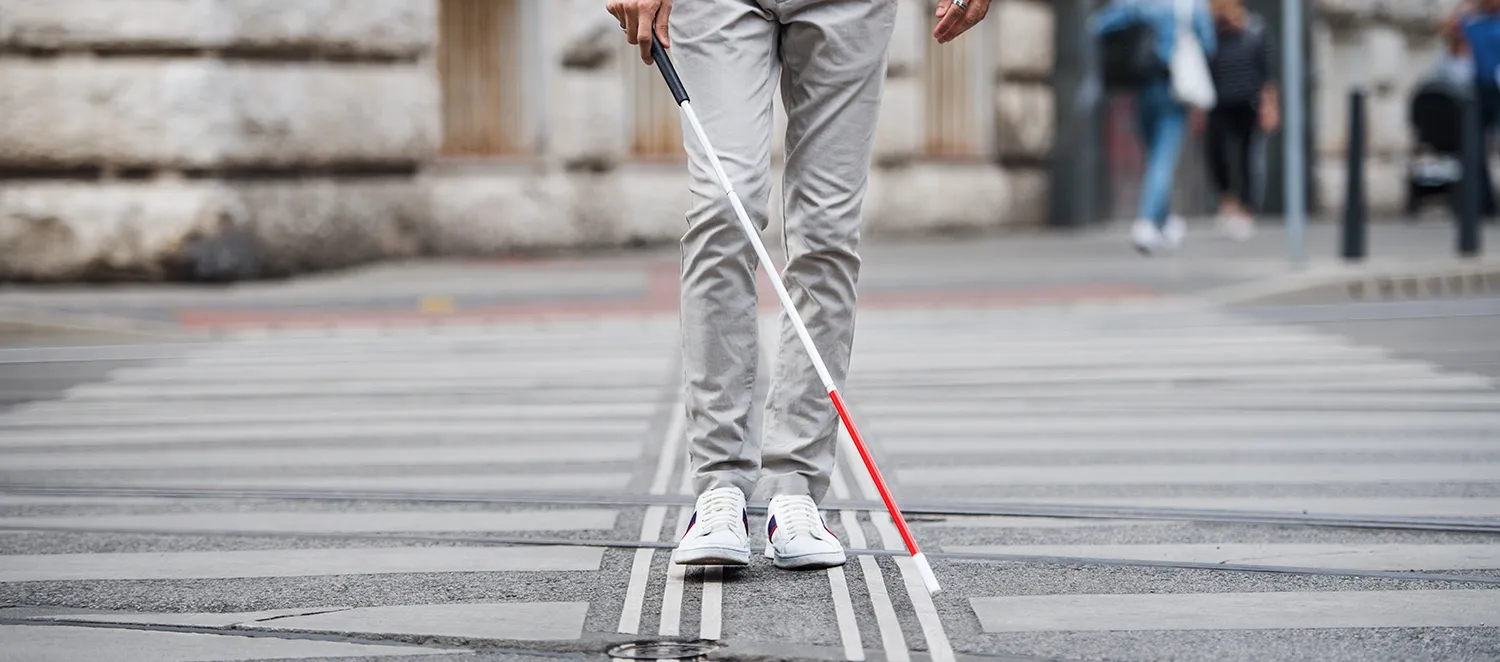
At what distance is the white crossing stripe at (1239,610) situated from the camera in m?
4.05

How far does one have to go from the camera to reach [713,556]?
4395mm

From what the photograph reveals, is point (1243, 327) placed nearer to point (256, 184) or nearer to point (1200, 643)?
point (256, 184)

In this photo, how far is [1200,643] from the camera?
12.8 ft

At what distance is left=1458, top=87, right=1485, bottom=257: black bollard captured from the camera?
14.0m

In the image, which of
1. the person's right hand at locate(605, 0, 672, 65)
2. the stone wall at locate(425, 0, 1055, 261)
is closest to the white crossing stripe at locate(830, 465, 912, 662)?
the person's right hand at locate(605, 0, 672, 65)

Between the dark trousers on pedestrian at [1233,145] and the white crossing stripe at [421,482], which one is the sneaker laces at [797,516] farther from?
the dark trousers on pedestrian at [1233,145]

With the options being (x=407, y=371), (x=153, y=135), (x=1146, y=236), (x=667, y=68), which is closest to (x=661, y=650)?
(x=667, y=68)

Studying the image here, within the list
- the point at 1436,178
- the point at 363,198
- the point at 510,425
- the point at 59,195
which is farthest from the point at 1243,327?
the point at 1436,178

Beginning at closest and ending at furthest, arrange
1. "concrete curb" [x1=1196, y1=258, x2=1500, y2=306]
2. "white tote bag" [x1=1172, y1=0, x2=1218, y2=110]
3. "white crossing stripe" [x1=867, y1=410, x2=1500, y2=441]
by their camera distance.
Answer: "white crossing stripe" [x1=867, y1=410, x2=1500, y2=441], "concrete curb" [x1=1196, y1=258, x2=1500, y2=306], "white tote bag" [x1=1172, y1=0, x2=1218, y2=110]

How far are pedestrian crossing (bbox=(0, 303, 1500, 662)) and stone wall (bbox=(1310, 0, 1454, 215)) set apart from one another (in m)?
12.3

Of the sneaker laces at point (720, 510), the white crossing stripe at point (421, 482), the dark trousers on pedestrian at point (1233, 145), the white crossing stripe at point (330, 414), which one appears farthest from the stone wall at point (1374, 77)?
the sneaker laces at point (720, 510)

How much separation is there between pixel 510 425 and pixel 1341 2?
54.1 ft

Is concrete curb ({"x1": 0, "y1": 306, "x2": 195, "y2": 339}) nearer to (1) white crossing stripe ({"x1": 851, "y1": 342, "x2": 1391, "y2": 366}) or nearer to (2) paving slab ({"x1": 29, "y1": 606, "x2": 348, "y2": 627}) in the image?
(1) white crossing stripe ({"x1": 851, "y1": 342, "x2": 1391, "y2": 366})

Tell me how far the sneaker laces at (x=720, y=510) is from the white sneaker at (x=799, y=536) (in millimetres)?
100
